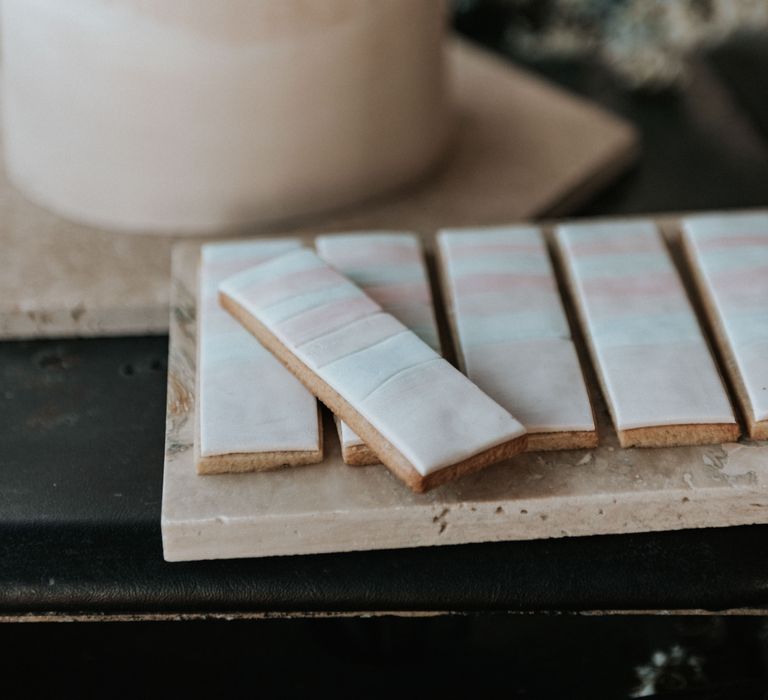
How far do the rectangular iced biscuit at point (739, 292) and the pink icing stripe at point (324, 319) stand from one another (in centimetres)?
27

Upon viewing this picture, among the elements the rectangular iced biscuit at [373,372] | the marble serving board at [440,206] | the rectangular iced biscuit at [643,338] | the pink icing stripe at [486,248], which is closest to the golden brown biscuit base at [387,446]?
the rectangular iced biscuit at [373,372]

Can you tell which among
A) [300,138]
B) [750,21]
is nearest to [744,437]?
[300,138]

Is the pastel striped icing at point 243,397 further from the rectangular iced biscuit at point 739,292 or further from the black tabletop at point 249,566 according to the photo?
the rectangular iced biscuit at point 739,292

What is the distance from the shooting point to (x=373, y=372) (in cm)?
72

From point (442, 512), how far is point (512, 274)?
0.25m

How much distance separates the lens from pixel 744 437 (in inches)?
29.9

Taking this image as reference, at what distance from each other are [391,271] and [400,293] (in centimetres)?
3

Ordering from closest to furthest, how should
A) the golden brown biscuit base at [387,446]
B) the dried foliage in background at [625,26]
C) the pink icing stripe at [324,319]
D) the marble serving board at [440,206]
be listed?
the golden brown biscuit base at [387,446]
the pink icing stripe at [324,319]
the marble serving board at [440,206]
the dried foliage in background at [625,26]

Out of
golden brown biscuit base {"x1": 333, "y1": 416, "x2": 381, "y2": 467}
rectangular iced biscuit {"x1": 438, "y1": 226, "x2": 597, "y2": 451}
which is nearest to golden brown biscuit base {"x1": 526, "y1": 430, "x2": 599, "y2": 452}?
rectangular iced biscuit {"x1": 438, "y1": 226, "x2": 597, "y2": 451}

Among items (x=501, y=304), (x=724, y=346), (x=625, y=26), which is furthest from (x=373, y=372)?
(x=625, y=26)

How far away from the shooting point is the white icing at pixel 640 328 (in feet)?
2.44

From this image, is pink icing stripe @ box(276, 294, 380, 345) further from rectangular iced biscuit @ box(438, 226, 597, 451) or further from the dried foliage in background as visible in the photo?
the dried foliage in background

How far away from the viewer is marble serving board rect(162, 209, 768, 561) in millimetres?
706

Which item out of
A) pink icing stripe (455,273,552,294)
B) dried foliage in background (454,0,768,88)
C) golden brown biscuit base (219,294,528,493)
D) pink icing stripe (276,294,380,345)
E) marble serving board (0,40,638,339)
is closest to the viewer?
golden brown biscuit base (219,294,528,493)
